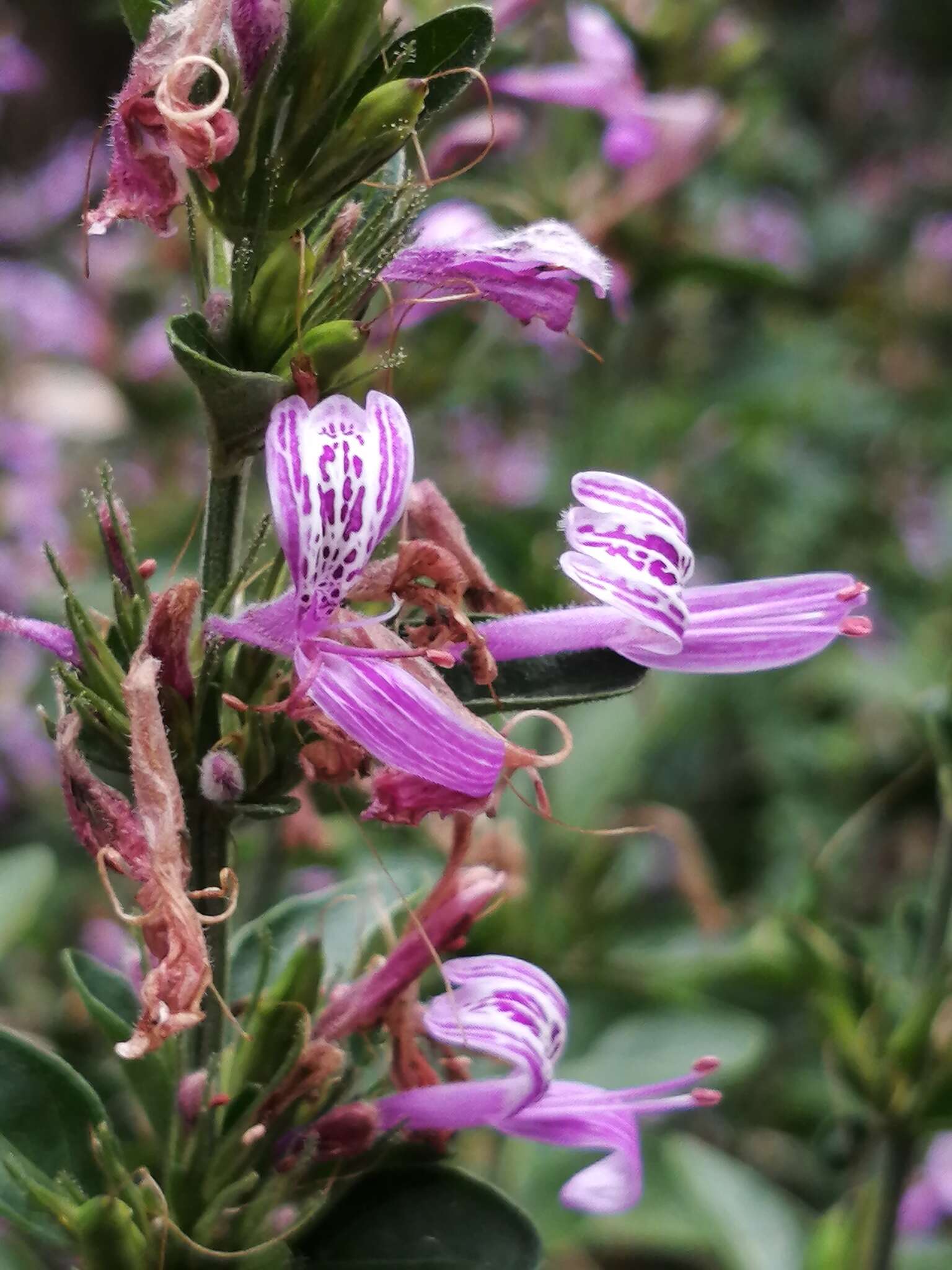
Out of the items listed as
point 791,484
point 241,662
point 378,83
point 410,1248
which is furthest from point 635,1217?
point 791,484

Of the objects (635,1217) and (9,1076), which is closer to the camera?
(9,1076)

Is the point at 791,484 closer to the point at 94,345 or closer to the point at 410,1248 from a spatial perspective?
the point at 94,345

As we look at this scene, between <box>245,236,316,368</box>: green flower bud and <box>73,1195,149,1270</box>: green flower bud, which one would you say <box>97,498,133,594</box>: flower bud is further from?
<box>73,1195,149,1270</box>: green flower bud

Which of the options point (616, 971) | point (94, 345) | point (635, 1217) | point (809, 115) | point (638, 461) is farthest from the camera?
point (809, 115)

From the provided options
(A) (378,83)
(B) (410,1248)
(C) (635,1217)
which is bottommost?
(C) (635,1217)

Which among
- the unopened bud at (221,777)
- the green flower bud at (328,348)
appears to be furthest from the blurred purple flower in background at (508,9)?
the unopened bud at (221,777)
